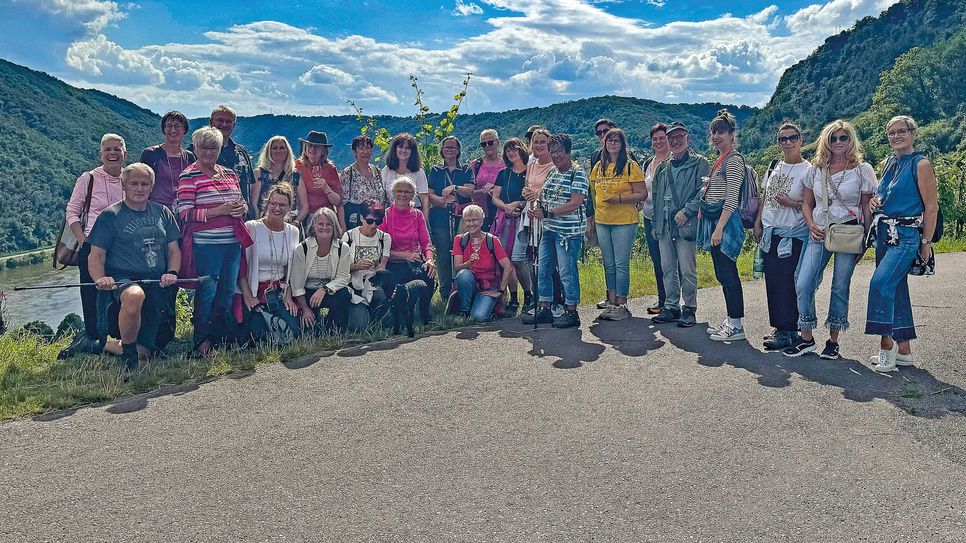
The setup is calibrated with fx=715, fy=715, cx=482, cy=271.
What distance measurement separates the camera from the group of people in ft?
18.3

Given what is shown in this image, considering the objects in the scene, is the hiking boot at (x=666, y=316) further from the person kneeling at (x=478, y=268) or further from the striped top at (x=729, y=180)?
the person kneeling at (x=478, y=268)

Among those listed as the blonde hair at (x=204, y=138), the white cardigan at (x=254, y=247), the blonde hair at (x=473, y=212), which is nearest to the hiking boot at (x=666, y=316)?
the blonde hair at (x=473, y=212)

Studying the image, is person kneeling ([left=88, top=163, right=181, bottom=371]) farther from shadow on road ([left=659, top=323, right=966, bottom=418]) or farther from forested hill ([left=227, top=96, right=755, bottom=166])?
forested hill ([left=227, top=96, right=755, bottom=166])

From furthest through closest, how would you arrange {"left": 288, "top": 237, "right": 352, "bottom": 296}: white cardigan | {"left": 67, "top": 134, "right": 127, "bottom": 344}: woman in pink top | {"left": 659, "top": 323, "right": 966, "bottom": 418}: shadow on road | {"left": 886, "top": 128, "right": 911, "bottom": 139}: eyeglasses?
{"left": 288, "top": 237, "right": 352, "bottom": 296}: white cardigan, {"left": 67, "top": 134, "right": 127, "bottom": 344}: woman in pink top, {"left": 886, "top": 128, "right": 911, "bottom": 139}: eyeglasses, {"left": 659, "top": 323, "right": 966, "bottom": 418}: shadow on road

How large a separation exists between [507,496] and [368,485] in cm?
69

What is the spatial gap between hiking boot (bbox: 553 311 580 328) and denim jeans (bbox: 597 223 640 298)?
61 cm

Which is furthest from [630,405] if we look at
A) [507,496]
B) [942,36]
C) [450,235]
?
[942,36]

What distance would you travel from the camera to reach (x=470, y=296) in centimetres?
764

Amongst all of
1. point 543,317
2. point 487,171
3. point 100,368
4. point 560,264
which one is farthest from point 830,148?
point 100,368

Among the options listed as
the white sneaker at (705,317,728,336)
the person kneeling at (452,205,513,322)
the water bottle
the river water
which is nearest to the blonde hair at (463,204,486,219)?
the person kneeling at (452,205,513,322)

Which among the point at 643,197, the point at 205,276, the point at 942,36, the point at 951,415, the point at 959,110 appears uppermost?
the point at 942,36

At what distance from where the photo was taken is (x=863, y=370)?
5.41m

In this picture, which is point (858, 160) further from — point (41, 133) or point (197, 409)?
point (41, 133)

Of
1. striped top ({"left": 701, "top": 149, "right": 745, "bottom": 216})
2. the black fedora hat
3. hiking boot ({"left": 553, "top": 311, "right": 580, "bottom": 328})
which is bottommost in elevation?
hiking boot ({"left": 553, "top": 311, "right": 580, "bottom": 328})
